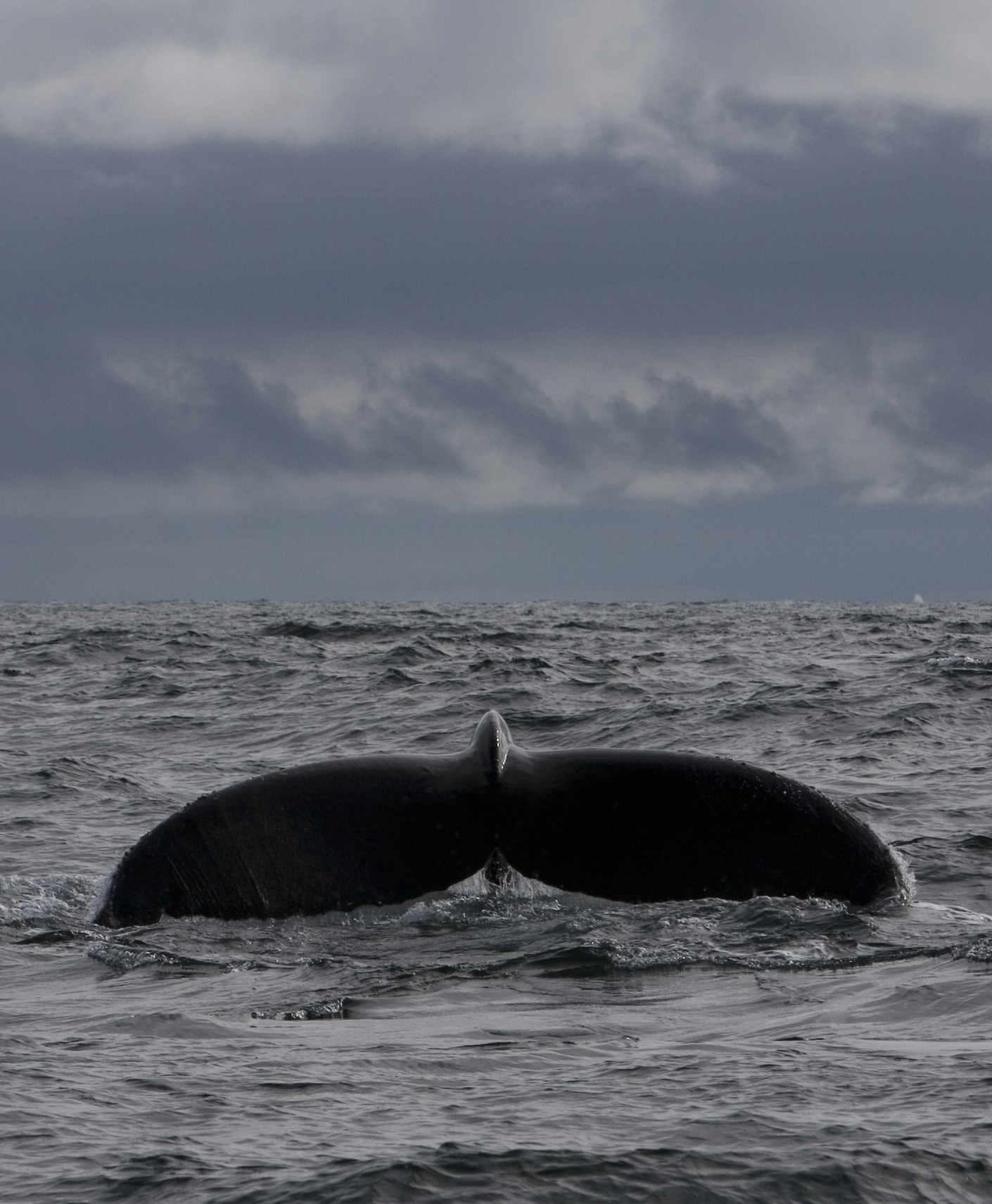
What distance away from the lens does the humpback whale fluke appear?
6.68 meters

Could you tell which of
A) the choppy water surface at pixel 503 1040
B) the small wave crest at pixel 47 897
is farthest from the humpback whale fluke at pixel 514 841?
the small wave crest at pixel 47 897

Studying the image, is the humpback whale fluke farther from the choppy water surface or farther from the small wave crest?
the small wave crest

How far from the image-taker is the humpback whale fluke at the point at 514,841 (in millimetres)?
6676

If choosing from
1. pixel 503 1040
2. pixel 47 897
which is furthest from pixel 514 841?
pixel 47 897

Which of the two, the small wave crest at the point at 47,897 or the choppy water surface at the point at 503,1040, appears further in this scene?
the small wave crest at the point at 47,897

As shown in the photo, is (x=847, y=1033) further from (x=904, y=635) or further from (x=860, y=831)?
(x=904, y=635)

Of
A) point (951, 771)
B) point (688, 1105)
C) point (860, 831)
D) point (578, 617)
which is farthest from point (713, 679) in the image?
point (578, 617)

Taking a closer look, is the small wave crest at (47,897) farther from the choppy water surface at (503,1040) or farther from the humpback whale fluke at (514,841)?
the humpback whale fluke at (514,841)

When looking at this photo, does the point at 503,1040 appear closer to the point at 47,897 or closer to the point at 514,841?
the point at 514,841

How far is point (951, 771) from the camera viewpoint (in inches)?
577

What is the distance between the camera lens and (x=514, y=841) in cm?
683

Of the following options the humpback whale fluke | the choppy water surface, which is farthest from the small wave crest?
the humpback whale fluke

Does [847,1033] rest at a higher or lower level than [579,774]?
lower

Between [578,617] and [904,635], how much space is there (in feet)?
50.0
